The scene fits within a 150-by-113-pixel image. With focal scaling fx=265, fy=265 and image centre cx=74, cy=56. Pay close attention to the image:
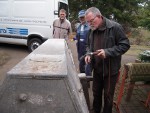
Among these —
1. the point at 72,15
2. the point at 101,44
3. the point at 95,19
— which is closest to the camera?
the point at 95,19

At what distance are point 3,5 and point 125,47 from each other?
25.2 ft

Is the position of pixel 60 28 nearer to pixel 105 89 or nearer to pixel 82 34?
pixel 82 34

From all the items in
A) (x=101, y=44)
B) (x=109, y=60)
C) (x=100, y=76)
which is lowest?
(x=100, y=76)

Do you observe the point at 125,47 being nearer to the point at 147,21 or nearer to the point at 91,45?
the point at 91,45

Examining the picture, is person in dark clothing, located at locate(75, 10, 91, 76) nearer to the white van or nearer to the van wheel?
the white van

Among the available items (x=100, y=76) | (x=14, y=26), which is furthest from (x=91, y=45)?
(x=14, y=26)

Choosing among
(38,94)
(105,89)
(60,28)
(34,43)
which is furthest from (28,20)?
(38,94)

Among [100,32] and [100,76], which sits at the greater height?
[100,32]

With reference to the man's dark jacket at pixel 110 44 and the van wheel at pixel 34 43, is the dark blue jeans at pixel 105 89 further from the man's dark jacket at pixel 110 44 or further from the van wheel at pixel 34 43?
the van wheel at pixel 34 43

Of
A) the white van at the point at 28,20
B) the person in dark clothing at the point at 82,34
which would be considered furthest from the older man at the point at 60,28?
the white van at the point at 28,20

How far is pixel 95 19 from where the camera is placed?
11.7ft

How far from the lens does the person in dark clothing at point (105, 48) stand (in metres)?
3.58

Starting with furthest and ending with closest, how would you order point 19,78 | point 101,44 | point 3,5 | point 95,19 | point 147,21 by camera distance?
1. point 3,5
2. point 147,21
3. point 101,44
4. point 95,19
5. point 19,78

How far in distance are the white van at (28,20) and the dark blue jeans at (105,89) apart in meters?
5.63
